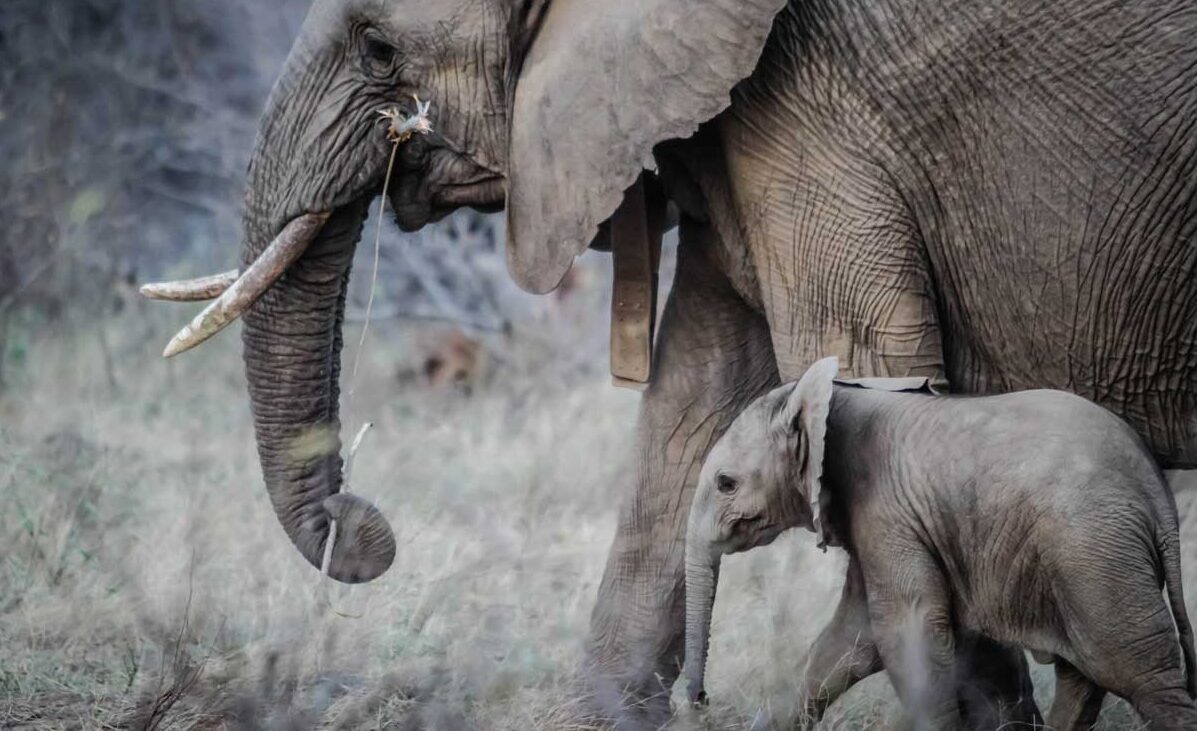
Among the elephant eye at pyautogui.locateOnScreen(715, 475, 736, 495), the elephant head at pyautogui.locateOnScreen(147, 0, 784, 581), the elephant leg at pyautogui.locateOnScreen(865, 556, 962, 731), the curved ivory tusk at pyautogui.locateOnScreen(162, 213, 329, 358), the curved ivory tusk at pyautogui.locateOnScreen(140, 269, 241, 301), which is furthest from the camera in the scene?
the curved ivory tusk at pyautogui.locateOnScreen(140, 269, 241, 301)

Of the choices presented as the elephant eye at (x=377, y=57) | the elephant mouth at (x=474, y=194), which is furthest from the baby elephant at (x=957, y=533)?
the elephant eye at (x=377, y=57)

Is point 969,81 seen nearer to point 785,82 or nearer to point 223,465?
point 785,82

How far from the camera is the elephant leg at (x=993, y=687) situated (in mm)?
4930

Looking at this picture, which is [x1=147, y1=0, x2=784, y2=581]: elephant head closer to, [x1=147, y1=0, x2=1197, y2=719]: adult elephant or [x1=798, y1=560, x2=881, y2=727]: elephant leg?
[x1=147, y1=0, x2=1197, y2=719]: adult elephant

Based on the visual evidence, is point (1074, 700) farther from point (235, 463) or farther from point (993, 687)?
point (235, 463)

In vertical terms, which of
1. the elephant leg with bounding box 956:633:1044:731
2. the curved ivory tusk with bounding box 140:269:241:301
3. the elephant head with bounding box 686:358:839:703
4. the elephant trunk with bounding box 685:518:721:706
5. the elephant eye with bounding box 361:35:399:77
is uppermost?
the elephant eye with bounding box 361:35:399:77

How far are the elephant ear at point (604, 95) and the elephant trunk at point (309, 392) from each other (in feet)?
1.65

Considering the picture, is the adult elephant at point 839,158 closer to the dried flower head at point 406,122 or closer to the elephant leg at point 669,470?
the dried flower head at point 406,122

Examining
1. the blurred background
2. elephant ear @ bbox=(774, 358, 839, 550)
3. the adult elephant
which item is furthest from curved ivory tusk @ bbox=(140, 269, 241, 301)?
elephant ear @ bbox=(774, 358, 839, 550)

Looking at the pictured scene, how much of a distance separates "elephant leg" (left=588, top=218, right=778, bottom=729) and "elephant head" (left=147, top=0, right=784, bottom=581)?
787mm

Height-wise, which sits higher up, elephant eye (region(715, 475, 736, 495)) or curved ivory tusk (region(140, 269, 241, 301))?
curved ivory tusk (region(140, 269, 241, 301))

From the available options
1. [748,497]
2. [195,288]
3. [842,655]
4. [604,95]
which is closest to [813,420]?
[748,497]

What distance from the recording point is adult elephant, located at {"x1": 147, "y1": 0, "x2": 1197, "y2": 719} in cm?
449

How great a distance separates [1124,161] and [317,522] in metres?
2.24
